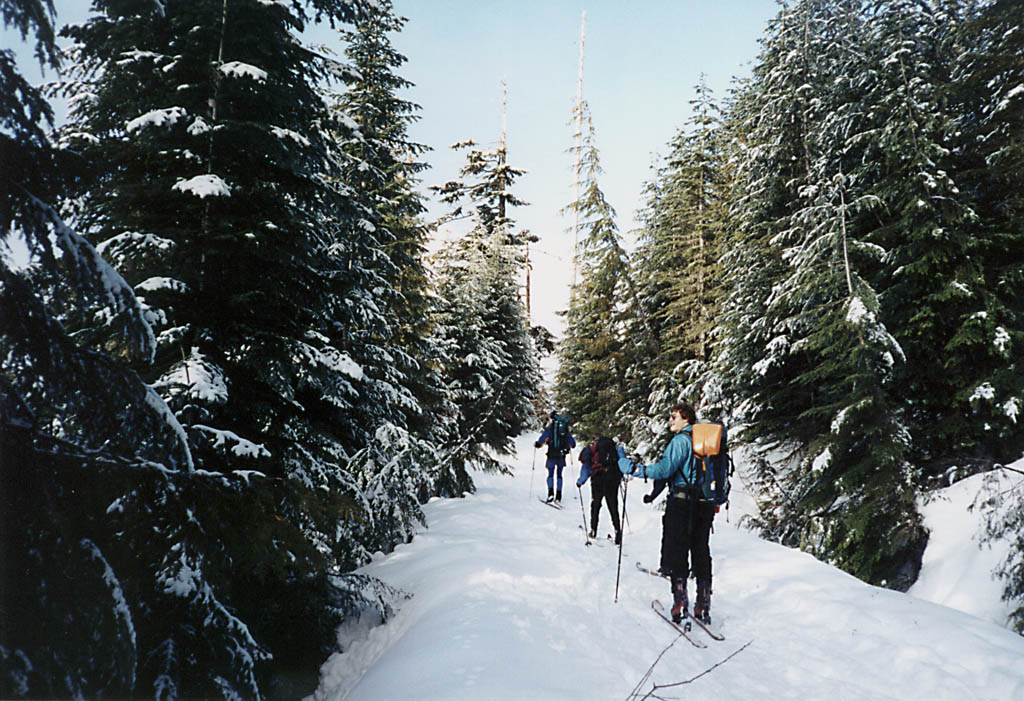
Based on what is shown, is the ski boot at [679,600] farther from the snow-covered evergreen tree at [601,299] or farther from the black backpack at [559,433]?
the snow-covered evergreen tree at [601,299]

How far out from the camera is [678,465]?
257 inches

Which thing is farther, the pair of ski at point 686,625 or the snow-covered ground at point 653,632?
the pair of ski at point 686,625

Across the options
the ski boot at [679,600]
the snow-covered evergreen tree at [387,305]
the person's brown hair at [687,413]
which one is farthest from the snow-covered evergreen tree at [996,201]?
the snow-covered evergreen tree at [387,305]

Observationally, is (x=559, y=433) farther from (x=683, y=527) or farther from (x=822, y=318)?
(x=683, y=527)

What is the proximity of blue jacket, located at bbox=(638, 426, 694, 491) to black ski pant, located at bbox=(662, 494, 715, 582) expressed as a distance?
0.76 ft

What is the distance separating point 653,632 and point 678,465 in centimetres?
200

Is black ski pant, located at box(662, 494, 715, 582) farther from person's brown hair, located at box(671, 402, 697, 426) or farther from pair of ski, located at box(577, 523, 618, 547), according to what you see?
pair of ski, located at box(577, 523, 618, 547)

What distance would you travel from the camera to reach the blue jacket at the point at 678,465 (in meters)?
6.48

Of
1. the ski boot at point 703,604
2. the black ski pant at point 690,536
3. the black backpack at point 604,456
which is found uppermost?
the black backpack at point 604,456

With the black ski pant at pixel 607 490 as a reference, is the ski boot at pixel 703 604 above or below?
below

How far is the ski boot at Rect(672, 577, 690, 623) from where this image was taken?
621cm

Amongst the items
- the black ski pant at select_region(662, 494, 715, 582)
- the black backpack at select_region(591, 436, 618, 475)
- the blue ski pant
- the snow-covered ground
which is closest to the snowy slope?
the snow-covered ground

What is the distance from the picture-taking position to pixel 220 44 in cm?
539

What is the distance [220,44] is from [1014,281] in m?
13.3
